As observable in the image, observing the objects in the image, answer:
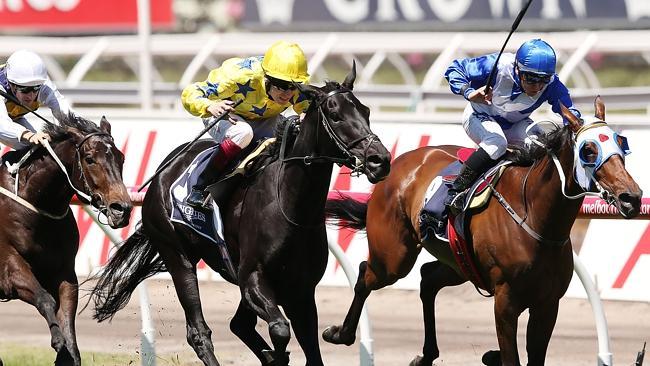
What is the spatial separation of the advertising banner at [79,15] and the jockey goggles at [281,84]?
1026cm

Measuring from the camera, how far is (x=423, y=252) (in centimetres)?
923

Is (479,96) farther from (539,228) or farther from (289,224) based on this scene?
(289,224)

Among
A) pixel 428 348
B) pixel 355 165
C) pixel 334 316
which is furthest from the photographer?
pixel 334 316

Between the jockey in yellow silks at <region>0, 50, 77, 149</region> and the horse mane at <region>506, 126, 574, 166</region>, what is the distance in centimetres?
227

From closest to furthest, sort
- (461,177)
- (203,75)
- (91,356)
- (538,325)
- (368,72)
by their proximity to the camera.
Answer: (538,325) → (461,177) → (91,356) → (368,72) → (203,75)

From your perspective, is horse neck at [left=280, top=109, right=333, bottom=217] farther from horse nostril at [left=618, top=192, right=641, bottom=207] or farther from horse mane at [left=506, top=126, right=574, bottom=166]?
horse nostril at [left=618, top=192, right=641, bottom=207]

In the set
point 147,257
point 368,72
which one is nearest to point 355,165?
point 147,257

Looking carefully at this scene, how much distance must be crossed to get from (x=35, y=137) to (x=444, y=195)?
2.03 metres

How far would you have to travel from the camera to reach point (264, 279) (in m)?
6.34

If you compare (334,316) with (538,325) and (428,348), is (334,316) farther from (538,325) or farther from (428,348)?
(538,325)

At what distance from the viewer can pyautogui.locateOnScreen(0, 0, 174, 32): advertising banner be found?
1659 cm

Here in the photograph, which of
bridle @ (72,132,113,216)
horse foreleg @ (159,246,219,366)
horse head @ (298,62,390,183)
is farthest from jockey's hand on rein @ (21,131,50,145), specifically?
horse head @ (298,62,390,183)

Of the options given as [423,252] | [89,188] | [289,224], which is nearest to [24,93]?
[89,188]

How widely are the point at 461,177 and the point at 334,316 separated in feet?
8.80
